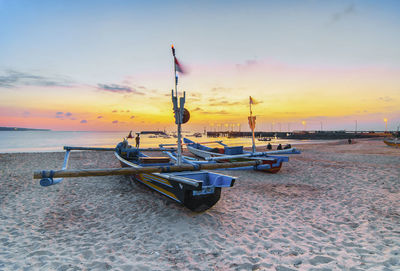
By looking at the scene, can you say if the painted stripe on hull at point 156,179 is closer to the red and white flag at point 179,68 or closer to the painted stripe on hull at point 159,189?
the painted stripe on hull at point 159,189

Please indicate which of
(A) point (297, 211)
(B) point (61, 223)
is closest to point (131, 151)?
(B) point (61, 223)

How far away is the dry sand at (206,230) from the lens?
3699 mm

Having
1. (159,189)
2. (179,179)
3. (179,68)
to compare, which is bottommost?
(159,189)

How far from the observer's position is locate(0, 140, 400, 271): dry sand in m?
3.70

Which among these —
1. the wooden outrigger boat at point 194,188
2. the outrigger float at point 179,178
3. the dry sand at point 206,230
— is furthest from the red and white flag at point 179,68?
the dry sand at point 206,230

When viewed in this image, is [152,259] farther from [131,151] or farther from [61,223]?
[131,151]

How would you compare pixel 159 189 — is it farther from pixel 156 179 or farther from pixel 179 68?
pixel 179 68

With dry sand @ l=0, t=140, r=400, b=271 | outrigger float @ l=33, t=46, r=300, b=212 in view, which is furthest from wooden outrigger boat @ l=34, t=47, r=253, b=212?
dry sand @ l=0, t=140, r=400, b=271

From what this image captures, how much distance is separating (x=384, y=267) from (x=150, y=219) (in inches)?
195

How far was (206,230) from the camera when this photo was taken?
15.9 feet

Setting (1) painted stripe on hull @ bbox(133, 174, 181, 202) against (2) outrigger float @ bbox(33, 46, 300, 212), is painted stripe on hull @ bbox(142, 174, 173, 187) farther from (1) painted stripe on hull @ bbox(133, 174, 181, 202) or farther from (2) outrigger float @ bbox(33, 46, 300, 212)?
(1) painted stripe on hull @ bbox(133, 174, 181, 202)

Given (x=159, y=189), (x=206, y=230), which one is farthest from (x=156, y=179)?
(x=206, y=230)

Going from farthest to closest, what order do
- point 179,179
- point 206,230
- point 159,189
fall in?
point 159,189 → point 179,179 → point 206,230

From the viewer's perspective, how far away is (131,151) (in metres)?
11.4
